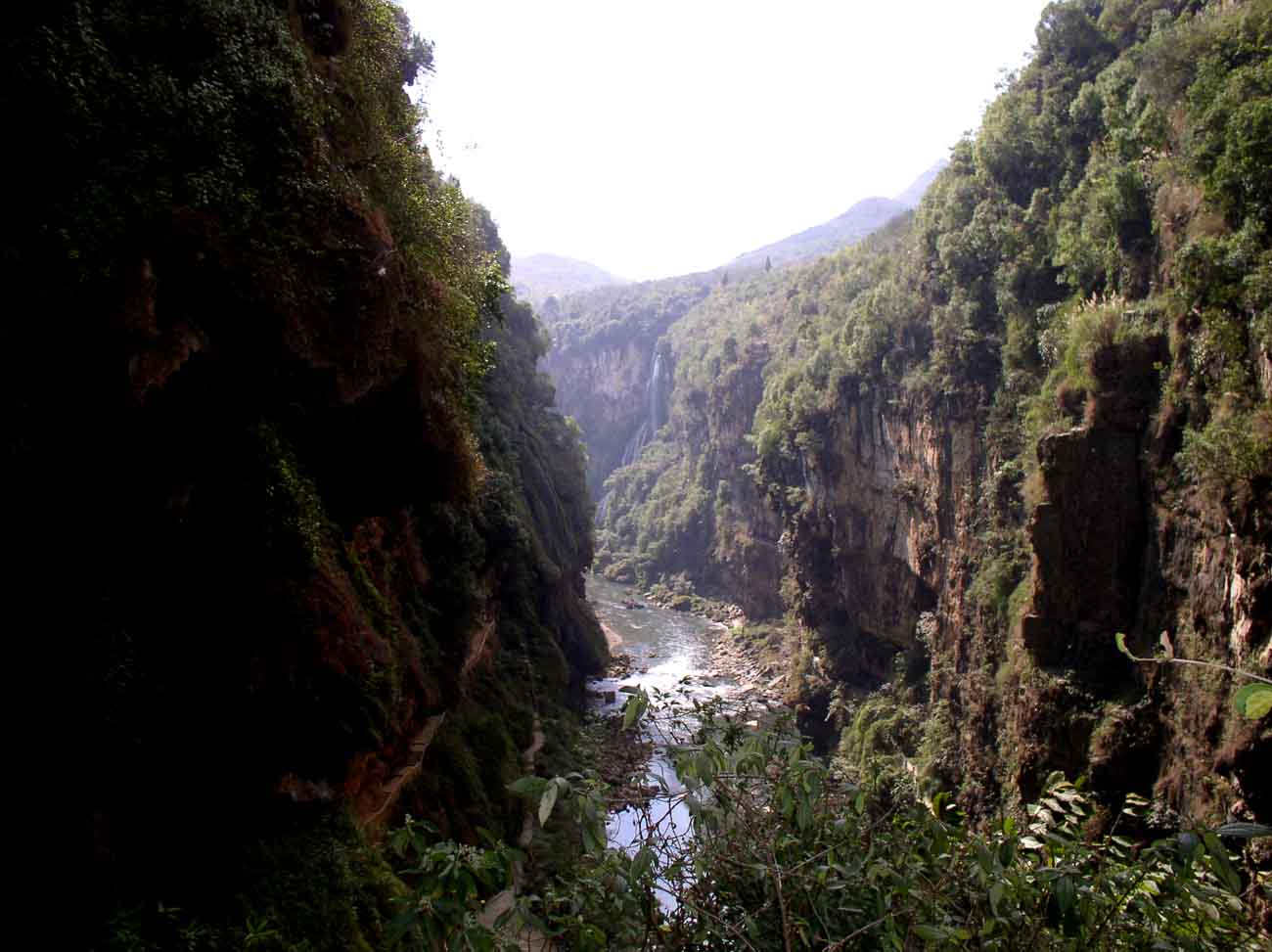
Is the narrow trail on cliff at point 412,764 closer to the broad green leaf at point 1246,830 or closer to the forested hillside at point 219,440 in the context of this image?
the forested hillside at point 219,440

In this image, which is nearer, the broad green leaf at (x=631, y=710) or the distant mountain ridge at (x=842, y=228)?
the broad green leaf at (x=631, y=710)

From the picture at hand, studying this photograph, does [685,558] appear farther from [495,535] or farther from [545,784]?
[545,784]

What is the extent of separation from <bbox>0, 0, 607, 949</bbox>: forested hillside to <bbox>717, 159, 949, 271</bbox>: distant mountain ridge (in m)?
153

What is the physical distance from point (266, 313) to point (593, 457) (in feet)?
364

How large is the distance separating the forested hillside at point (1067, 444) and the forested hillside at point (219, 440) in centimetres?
1112

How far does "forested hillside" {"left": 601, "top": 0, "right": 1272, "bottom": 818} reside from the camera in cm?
1288

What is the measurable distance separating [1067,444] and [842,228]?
162 metres

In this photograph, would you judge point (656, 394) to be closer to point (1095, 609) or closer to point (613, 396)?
point (613, 396)

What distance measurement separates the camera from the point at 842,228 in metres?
167

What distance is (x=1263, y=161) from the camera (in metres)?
12.4

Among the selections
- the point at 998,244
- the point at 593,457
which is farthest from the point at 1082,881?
the point at 593,457

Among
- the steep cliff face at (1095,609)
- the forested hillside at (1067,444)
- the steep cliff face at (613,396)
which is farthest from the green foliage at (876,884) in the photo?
the steep cliff face at (613,396)

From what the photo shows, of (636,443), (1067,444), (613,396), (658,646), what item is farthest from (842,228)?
(1067,444)

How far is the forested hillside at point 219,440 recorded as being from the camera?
5.87 metres
